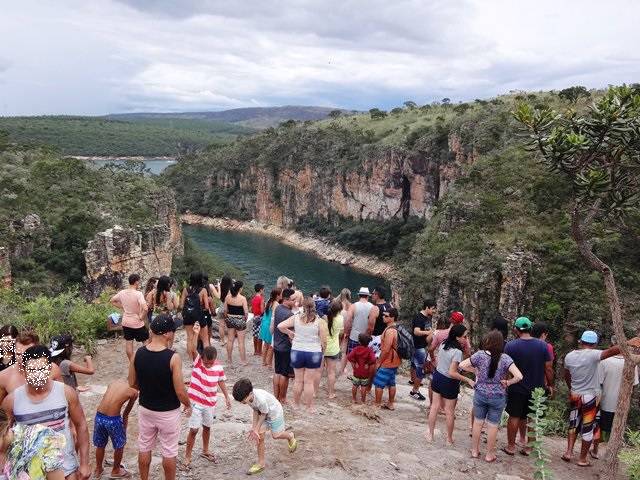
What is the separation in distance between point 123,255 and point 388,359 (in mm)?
20444

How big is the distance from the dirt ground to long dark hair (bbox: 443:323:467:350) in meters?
1.27

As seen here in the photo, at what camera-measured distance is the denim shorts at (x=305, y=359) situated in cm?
685

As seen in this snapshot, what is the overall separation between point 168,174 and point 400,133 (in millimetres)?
45237

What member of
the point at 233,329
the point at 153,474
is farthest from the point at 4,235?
the point at 153,474

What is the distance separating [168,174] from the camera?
94.0 metres

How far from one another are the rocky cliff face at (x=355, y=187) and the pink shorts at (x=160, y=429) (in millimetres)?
49364

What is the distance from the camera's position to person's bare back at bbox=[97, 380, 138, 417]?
4.78 metres

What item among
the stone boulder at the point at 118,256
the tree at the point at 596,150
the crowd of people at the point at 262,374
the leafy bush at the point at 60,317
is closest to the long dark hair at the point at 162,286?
the crowd of people at the point at 262,374

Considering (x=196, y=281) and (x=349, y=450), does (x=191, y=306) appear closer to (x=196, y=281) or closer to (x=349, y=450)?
(x=196, y=281)

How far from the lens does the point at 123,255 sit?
25031 millimetres

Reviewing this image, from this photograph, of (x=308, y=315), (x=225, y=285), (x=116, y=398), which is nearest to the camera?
(x=116, y=398)

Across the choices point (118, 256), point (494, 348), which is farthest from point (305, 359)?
point (118, 256)

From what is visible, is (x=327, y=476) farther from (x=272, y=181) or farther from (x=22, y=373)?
(x=272, y=181)

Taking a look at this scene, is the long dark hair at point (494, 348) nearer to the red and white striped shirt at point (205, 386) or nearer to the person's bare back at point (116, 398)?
the red and white striped shirt at point (205, 386)
